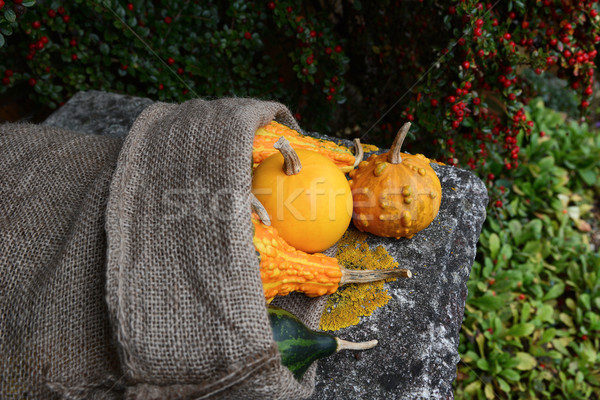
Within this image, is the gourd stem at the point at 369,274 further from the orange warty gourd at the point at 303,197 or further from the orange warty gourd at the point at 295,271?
the orange warty gourd at the point at 303,197

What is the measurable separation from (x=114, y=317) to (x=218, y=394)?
16.1 inches

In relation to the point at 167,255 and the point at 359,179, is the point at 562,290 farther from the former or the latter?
the point at 167,255

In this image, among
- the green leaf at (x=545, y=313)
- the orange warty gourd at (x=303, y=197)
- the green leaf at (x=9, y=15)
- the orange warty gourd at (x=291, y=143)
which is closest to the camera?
the orange warty gourd at (x=303, y=197)

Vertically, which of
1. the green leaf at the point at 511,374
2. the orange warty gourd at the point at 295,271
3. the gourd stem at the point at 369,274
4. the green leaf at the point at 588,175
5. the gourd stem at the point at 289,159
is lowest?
the green leaf at the point at 511,374

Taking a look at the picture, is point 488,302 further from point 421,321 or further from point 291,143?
point 291,143

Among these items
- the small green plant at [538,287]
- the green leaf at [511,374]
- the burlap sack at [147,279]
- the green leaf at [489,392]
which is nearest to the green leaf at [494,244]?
the small green plant at [538,287]

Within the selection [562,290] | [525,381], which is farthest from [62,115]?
[562,290]

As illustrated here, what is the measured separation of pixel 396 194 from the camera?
196cm

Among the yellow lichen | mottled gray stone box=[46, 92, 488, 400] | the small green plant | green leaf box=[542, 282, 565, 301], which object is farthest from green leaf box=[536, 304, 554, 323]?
the yellow lichen

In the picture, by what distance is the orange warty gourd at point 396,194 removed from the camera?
1.97 meters

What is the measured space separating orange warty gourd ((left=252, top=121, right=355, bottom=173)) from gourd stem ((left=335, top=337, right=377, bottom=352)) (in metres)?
0.86

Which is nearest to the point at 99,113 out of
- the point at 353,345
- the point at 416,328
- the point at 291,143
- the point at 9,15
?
the point at 9,15

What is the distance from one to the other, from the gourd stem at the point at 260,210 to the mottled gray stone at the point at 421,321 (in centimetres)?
62

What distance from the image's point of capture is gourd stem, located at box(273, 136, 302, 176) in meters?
1.70
